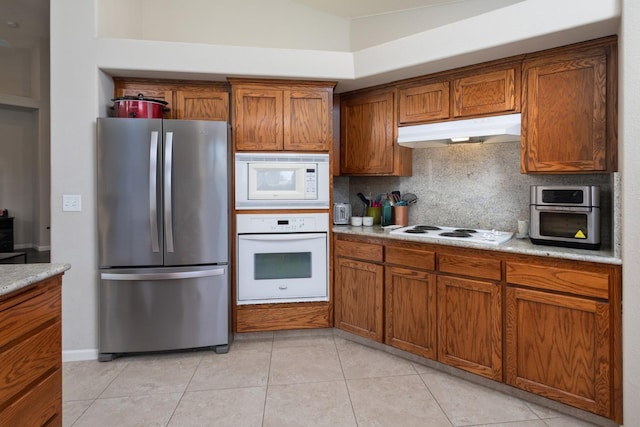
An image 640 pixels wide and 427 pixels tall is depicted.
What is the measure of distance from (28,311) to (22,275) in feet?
0.44

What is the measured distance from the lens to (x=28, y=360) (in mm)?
1285

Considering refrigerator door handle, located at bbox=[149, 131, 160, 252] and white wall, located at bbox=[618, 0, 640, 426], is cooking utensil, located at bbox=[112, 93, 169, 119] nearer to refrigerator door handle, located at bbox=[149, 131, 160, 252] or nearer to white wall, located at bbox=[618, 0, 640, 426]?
refrigerator door handle, located at bbox=[149, 131, 160, 252]

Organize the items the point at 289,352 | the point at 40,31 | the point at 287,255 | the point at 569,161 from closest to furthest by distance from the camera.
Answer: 1. the point at 569,161
2. the point at 289,352
3. the point at 287,255
4. the point at 40,31

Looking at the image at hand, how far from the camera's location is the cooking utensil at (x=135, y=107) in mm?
2670

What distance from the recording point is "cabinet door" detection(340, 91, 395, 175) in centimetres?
305

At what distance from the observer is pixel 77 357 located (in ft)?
8.75

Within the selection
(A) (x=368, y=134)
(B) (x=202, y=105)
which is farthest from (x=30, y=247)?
(A) (x=368, y=134)

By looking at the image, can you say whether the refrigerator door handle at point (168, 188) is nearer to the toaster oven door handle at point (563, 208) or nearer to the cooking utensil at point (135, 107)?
the cooking utensil at point (135, 107)

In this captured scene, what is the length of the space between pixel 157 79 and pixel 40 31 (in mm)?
3975

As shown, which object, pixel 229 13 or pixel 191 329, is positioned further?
pixel 229 13

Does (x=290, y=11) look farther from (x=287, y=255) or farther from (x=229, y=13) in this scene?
(x=287, y=255)

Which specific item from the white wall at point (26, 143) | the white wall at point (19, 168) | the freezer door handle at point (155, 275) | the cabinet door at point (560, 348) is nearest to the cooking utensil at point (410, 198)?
the cabinet door at point (560, 348)

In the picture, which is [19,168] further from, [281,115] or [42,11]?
[281,115]

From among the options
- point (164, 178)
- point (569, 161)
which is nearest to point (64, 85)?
point (164, 178)
